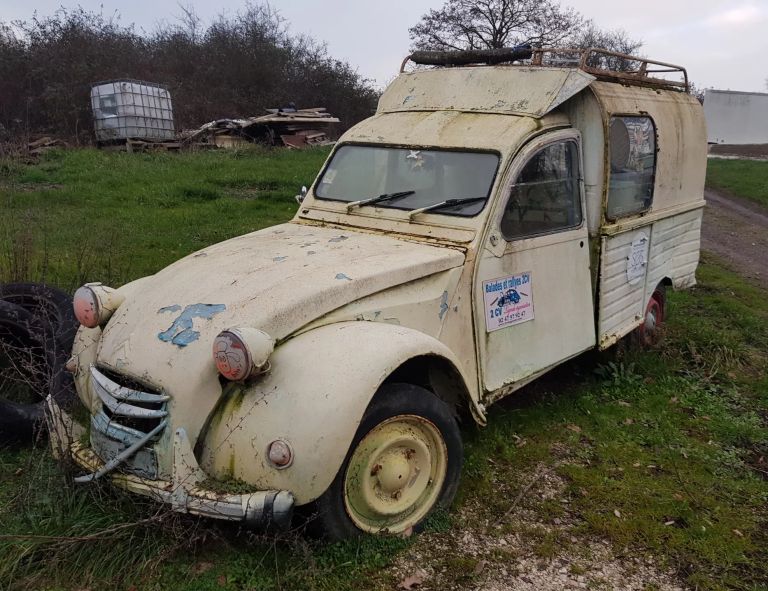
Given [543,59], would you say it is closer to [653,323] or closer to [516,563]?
[653,323]

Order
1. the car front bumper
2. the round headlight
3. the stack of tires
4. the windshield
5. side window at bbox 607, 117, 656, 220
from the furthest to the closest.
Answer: side window at bbox 607, 117, 656, 220 → the windshield → the stack of tires → the round headlight → the car front bumper

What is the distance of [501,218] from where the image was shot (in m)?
3.93

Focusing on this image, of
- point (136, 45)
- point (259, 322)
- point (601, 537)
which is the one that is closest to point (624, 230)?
point (601, 537)

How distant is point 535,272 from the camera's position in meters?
4.14

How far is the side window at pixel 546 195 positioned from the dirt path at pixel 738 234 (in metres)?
5.84

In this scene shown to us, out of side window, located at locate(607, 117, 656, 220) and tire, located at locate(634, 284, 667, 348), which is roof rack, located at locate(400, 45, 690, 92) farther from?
tire, located at locate(634, 284, 667, 348)

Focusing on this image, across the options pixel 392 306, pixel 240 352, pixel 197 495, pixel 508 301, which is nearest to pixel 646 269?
pixel 508 301

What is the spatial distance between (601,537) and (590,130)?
8.57 feet

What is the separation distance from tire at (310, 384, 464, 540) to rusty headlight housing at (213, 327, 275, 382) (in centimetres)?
54

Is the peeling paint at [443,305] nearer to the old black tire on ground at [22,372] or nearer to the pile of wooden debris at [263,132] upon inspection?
the old black tire on ground at [22,372]

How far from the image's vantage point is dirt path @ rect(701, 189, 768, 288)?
33.3 feet

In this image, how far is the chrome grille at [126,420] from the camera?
2.93 m

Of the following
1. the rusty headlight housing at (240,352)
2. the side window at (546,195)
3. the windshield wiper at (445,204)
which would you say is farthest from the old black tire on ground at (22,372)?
the side window at (546,195)

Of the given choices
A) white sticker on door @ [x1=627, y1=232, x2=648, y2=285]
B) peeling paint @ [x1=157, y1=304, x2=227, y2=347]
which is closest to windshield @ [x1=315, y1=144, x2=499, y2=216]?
peeling paint @ [x1=157, y1=304, x2=227, y2=347]
